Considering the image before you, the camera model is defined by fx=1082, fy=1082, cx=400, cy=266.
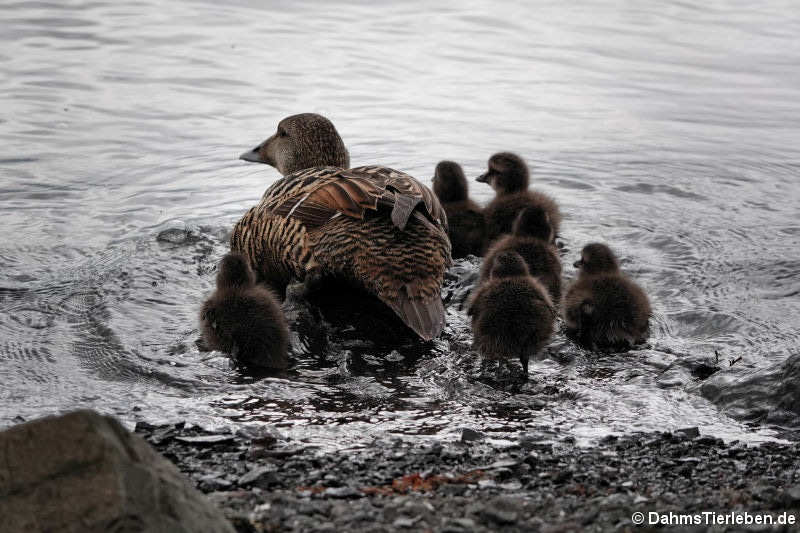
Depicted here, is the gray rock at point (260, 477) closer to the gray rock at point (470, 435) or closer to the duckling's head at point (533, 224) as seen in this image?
the gray rock at point (470, 435)

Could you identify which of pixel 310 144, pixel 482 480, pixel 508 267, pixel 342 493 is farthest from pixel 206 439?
pixel 310 144

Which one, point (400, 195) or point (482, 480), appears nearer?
point (482, 480)

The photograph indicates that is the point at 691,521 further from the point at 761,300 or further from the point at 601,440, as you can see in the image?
the point at 761,300

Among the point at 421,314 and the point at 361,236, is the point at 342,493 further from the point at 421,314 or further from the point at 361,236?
the point at 361,236

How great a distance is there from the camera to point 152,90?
525 inches

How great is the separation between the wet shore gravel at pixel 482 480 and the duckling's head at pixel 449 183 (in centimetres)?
413

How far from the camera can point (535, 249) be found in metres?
7.57

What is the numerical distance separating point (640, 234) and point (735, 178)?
7.65 ft

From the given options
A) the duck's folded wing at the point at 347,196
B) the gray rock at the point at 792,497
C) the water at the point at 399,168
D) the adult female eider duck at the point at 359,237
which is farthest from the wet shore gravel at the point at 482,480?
the duck's folded wing at the point at 347,196

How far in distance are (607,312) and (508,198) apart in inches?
95.9

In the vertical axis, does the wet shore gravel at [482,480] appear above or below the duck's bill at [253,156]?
below

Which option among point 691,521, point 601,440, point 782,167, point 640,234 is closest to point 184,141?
point 640,234

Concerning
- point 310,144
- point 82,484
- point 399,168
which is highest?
point 82,484

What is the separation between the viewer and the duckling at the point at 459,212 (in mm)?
8805
